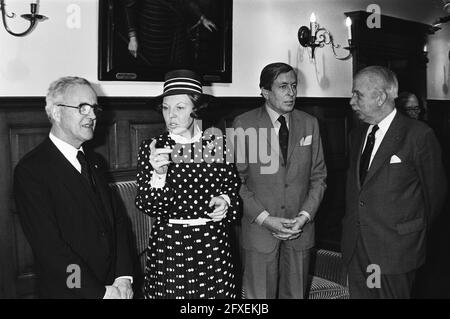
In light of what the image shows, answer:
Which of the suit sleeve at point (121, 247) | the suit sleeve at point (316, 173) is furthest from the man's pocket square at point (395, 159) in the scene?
the suit sleeve at point (121, 247)

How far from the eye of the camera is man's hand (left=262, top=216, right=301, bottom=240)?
278 cm

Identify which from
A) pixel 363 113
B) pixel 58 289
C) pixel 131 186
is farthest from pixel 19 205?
pixel 363 113

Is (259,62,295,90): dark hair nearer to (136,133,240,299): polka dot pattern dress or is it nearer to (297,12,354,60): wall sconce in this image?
(136,133,240,299): polka dot pattern dress

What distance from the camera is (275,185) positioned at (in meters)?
2.86

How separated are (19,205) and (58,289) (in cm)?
41

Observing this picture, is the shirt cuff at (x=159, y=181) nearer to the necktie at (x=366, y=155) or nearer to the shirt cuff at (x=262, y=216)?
the shirt cuff at (x=262, y=216)

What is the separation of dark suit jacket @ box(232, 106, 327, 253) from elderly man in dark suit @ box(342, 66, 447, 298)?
306 millimetres

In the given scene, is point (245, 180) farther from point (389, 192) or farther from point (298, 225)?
point (389, 192)

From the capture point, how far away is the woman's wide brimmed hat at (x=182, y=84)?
7.54ft

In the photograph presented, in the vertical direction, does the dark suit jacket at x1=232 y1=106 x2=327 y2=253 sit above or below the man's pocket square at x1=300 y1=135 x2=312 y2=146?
below

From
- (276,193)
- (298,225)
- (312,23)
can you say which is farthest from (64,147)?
(312,23)

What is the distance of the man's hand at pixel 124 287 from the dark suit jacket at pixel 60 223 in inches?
2.8

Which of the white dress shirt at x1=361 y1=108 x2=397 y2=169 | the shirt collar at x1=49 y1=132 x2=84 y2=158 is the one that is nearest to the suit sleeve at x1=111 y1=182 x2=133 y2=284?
the shirt collar at x1=49 y1=132 x2=84 y2=158
